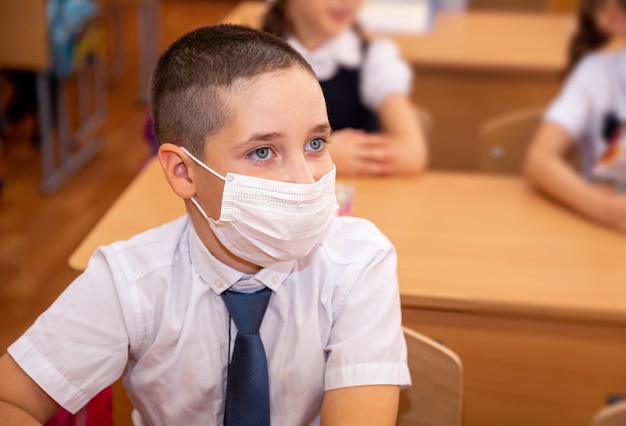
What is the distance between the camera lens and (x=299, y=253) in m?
1.18

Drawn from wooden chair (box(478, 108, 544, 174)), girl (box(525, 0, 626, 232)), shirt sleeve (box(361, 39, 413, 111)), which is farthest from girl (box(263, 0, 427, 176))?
girl (box(525, 0, 626, 232))

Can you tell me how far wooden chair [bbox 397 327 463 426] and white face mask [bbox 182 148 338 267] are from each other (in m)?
0.23

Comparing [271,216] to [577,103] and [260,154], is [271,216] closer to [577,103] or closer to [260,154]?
[260,154]

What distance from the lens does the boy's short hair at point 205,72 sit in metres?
1.12

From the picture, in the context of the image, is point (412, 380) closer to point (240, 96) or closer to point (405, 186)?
point (240, 96)

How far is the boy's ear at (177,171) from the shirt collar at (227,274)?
83 millimetres

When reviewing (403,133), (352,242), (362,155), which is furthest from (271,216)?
(403,133)

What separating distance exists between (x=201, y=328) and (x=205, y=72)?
360 millimetres

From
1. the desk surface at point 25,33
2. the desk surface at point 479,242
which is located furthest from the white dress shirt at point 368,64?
the desk surface at point 25,33

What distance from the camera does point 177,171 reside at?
1184mm

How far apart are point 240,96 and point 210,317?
0.33 metres

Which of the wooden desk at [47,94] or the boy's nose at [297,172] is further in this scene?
the wooden desk at [47,94]

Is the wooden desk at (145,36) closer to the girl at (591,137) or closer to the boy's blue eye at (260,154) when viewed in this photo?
the girl at (591,137)

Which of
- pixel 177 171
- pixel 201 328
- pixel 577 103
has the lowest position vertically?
pixel 201 328
